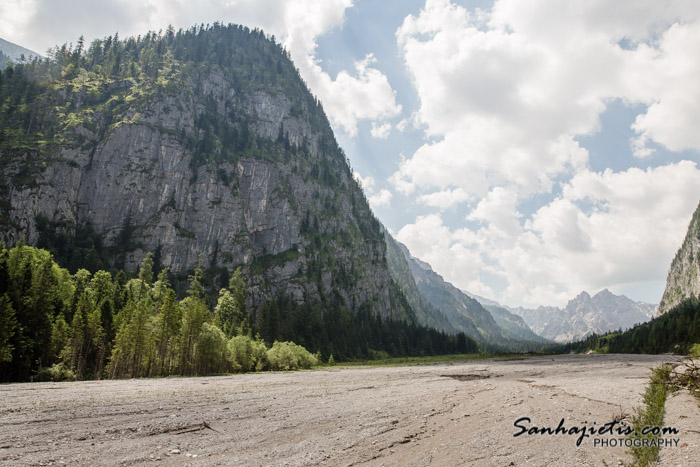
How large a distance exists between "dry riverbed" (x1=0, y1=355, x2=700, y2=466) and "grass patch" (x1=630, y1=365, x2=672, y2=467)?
913 mm

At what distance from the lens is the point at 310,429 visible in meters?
22.8

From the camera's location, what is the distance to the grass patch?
41.6 ft

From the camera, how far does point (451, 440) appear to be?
1966 cm

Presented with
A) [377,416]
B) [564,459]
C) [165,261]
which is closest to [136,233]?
[165,261]

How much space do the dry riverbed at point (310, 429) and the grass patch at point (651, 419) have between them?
36.0 inches

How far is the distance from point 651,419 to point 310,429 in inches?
715

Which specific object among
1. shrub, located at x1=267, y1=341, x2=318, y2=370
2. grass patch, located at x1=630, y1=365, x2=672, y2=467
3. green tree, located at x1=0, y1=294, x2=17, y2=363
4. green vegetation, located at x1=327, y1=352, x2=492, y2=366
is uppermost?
green tree, located at x1=0, y1=294, x2=17, y2=363

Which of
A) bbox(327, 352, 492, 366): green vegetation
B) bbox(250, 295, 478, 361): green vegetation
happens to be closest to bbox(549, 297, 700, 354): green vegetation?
bbox(327, 352, 492, 366): green vegetation

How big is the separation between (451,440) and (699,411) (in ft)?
46.1

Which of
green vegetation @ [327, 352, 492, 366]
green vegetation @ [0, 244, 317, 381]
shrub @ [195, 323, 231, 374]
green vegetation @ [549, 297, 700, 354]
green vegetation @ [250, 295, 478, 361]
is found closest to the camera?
green vegetation @ [0, 244, 317, 381]

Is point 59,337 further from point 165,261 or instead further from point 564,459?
point 165,261

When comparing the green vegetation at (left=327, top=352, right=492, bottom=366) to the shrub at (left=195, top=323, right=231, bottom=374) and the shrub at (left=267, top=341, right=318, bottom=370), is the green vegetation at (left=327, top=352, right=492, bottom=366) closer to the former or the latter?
the shrub at (left=267, top=341, right=318, bottom=370)

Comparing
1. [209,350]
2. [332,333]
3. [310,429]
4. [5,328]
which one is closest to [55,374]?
[5,328]

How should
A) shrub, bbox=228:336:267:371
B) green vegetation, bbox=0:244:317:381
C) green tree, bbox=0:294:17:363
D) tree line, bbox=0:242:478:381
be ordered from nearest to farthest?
green tree, bbox=0:294:17:363 → green vegetation, bbox=0:244:317:381 → tree line, bbox=0:242:478:381 → shrub, bbox=228:336:267:371
